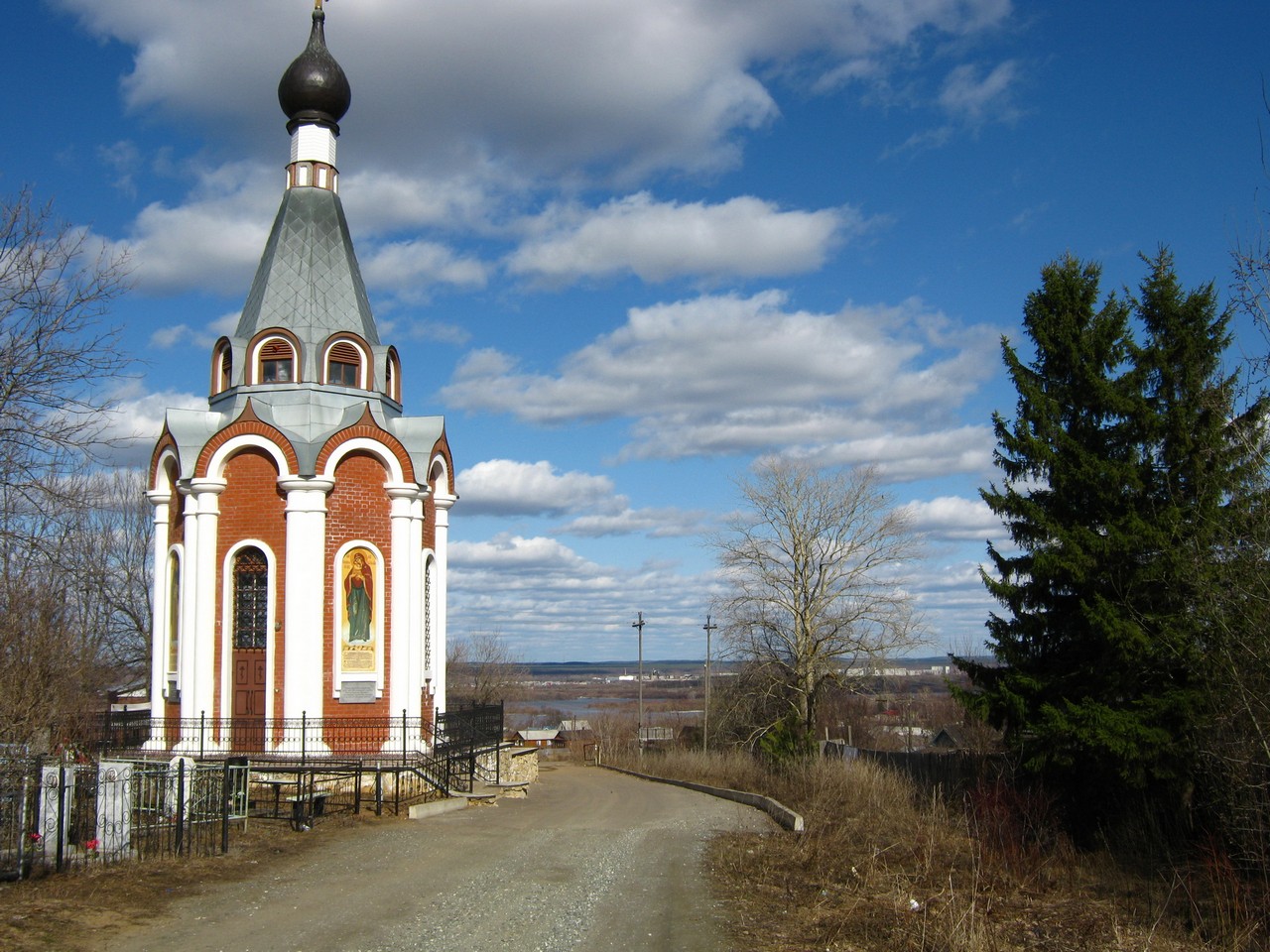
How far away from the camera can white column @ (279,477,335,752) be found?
18250 mm

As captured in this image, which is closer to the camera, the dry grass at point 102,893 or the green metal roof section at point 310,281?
the dry grass at point 102,893

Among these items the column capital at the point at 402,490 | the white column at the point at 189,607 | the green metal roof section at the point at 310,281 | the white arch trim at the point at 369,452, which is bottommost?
the white column at the point at 189,607

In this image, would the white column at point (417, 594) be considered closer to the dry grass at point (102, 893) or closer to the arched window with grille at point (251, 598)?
the arched window with grille at point (251, 598)

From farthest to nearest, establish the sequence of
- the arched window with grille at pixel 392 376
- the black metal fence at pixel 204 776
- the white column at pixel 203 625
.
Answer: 1. the arched window with grille at pixel 392 376
2. the white column at pixel 203 625
3. the black metal fence at pixel 204 776

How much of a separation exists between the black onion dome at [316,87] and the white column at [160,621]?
7938 millimetres

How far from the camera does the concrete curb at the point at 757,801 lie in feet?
52.5

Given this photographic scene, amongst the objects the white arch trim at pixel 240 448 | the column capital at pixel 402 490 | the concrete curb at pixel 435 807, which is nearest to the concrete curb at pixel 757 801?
the concrete curb at pixel 435 807

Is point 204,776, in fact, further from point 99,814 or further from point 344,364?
point 344,364

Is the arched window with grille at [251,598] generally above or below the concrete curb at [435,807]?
above

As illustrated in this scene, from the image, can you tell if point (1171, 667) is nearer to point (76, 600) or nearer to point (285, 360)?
point (285, 360)

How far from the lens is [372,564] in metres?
19.2

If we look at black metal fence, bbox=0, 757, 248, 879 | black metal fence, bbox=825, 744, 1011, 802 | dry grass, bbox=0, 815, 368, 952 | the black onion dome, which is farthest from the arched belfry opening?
black metal fence, bbox=825, 744, 1011, 802

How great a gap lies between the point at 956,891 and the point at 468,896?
5.20 m

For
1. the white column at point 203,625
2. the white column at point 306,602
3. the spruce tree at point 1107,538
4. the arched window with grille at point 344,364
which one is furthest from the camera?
the arched window with grille at point 344,364
